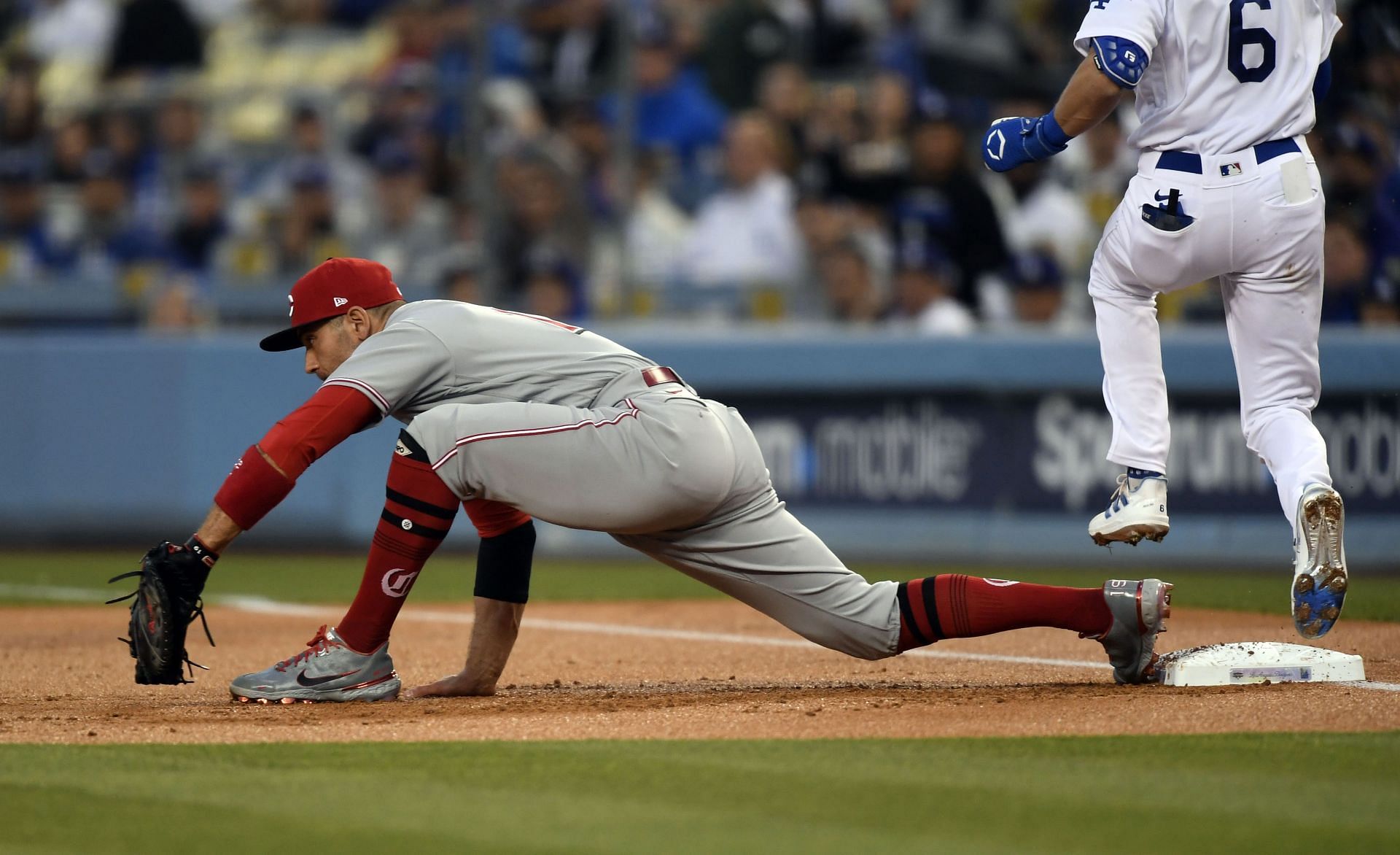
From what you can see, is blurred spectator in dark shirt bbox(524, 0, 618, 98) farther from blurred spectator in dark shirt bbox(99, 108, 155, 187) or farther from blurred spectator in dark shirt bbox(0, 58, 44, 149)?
blurred spectator in dark shirt bbox(0, 58, 44, 149)

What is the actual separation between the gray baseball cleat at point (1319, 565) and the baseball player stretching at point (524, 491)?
36 cm

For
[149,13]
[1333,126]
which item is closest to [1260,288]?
[1333,126]

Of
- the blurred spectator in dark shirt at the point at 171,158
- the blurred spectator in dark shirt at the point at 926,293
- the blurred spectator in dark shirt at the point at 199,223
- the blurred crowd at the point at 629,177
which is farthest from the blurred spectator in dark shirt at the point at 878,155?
the blurred spectator in dark shirt at the point at 171,158

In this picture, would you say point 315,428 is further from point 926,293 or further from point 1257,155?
point 926,293

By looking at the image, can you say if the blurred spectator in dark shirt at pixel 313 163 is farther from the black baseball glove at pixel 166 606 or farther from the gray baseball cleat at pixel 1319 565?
the gray baseball cleat at pixel 1319 565

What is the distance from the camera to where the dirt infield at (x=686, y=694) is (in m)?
4.20

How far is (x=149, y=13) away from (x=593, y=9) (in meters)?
4.08

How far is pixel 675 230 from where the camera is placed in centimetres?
1141

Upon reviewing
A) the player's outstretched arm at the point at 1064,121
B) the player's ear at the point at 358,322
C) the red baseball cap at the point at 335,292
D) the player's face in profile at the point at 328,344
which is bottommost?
the player's face in profile at the point at 328,344

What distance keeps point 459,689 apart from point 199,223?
26.4 ft

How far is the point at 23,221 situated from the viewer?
12.6 m

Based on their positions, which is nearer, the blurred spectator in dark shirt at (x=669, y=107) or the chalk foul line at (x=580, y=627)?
the chalk foul line at (x=580, y=627)

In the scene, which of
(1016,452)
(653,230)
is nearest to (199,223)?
(653,230)

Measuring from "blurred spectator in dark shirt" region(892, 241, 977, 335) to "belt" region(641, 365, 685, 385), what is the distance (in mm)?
5587
